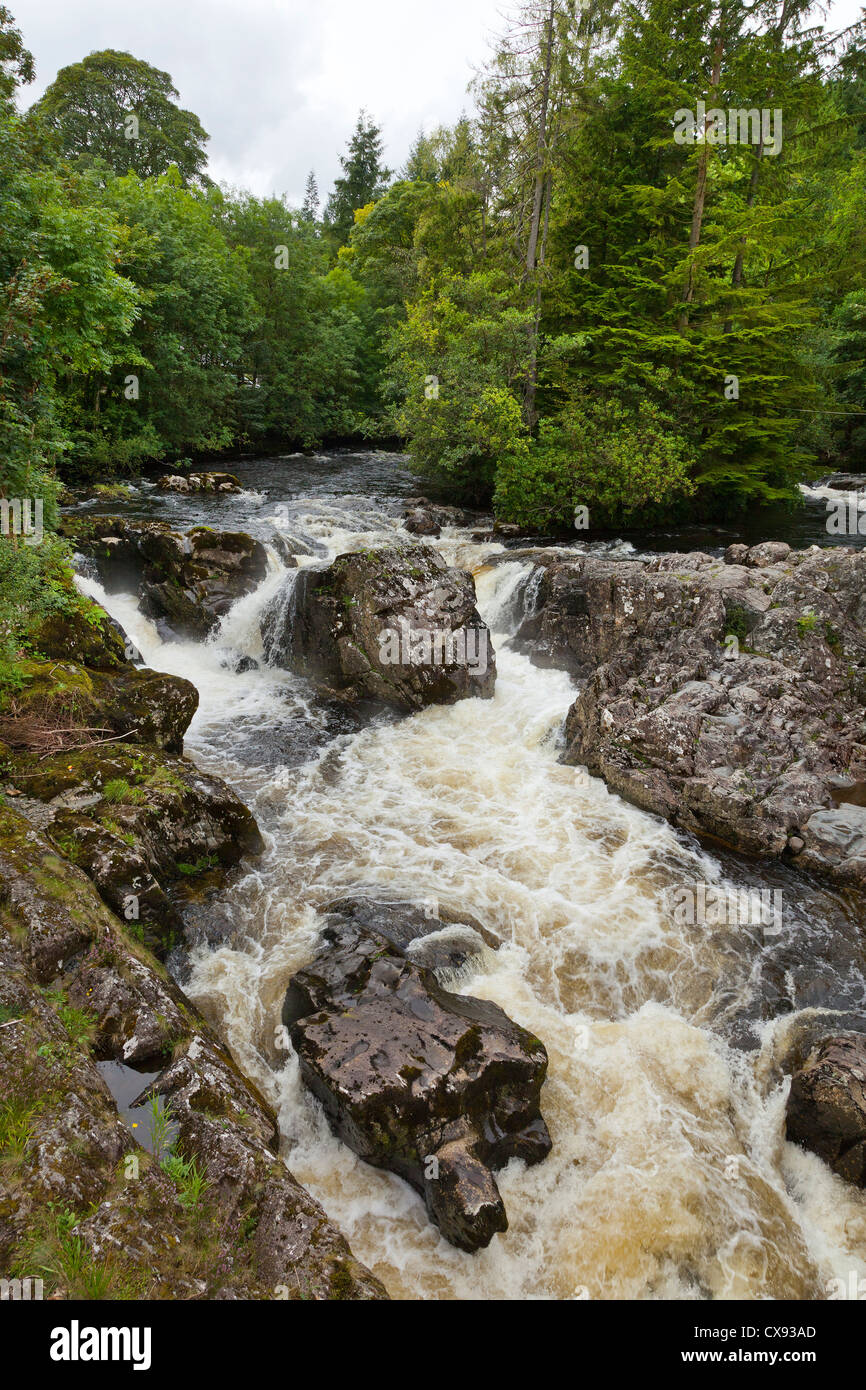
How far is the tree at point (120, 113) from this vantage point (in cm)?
3750

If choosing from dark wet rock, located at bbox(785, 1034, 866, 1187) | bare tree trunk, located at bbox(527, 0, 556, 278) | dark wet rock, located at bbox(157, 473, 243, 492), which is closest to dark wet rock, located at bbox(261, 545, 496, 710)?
dark wet rock, located at bbox(785, 1034, 866, 1187)

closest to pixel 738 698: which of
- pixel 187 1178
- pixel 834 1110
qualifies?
pixel 834 1110

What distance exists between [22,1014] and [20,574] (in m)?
5.01

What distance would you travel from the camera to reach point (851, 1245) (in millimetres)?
4445

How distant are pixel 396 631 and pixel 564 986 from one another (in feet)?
22.6

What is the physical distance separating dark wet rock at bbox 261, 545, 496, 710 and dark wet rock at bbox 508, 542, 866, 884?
2.33 m

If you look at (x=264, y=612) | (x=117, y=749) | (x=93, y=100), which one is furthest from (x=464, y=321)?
(x=93, y=100)

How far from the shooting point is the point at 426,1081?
15.7 feet

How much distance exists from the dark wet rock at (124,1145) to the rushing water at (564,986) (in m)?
1.27

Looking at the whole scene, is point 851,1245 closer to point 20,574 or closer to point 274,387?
point 20,574

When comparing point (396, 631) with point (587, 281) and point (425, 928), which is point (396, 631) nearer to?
point (425, 928)

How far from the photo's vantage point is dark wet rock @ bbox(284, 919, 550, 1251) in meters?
4.44

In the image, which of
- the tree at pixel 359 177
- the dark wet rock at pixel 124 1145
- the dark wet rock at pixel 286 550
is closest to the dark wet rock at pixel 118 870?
the dark wet rock at pixel 124 1145

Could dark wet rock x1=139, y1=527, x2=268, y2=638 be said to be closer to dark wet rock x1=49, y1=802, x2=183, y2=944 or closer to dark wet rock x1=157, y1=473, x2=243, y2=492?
dark wet rock x1=49, y1=802, x2=183, y2=944
